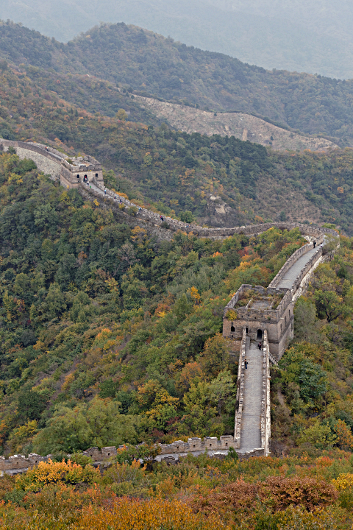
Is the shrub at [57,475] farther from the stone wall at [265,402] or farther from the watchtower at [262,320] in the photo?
the watchtower at [262,320]

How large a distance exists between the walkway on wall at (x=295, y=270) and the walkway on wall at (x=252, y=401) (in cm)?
730

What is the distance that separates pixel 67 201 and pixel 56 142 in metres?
33.5

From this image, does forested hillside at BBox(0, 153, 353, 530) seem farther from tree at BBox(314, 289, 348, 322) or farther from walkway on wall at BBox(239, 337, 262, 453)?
walkway on wall at BBox(239, 337, 262, 453)

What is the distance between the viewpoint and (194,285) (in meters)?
50.1

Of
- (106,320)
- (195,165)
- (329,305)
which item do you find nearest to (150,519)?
(329,305)

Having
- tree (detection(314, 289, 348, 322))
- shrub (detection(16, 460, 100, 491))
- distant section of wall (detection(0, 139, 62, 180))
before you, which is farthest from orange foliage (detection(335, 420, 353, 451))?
distant section of wall (detection(0, 139, 62, 180))

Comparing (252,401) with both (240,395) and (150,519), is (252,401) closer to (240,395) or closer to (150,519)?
(240,395)

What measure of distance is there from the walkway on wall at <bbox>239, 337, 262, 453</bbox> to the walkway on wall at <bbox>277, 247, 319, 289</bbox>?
7.30 metres

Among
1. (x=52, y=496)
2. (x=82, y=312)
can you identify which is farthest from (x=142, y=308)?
(x=52, y=496)

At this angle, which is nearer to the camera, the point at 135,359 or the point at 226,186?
the point at 135,359

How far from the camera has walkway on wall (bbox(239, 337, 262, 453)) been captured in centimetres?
2556

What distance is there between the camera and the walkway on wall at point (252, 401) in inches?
1006

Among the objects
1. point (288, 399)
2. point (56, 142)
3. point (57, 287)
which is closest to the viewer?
point (288, 399)

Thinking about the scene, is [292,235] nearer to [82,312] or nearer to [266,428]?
[82,312]
